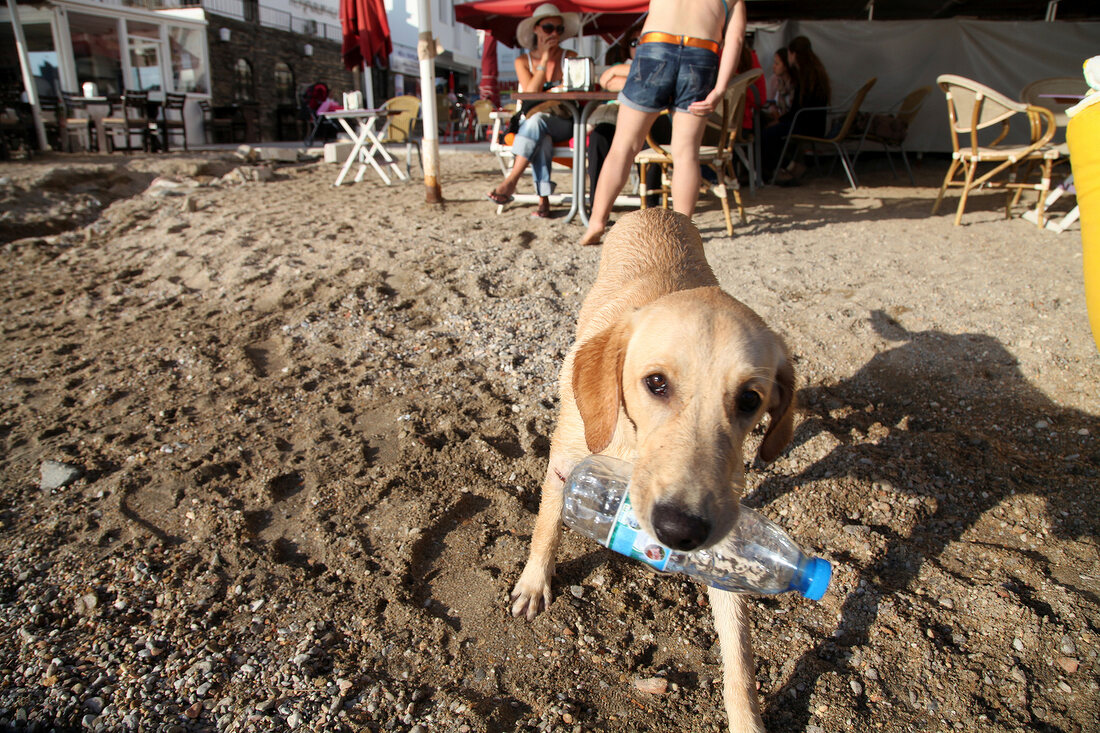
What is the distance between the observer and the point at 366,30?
387 inches

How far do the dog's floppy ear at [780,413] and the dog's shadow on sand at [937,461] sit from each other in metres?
0.63

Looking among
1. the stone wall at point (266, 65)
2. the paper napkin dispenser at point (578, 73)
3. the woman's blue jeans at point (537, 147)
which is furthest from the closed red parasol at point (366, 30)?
the stone wall at point (266, 65)

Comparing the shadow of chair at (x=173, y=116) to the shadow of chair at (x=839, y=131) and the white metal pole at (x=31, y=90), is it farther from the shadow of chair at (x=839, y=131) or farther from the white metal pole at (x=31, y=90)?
the shadow of chair at (x=839, y=131)

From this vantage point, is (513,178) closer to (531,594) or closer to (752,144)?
(752,144)

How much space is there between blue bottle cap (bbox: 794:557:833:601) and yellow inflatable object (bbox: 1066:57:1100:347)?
1679 mm

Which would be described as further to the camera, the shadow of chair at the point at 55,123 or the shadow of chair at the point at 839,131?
the shadow of chair at the point at 55,123

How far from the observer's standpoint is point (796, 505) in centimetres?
251

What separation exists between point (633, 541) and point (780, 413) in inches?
23.3

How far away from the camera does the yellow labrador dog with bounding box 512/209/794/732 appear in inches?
56.4

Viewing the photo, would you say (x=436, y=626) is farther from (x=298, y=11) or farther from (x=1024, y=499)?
(x=298, y=11)

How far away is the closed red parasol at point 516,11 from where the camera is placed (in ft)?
26.9

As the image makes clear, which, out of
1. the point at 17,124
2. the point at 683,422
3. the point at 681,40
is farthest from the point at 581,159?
the point at 17,124

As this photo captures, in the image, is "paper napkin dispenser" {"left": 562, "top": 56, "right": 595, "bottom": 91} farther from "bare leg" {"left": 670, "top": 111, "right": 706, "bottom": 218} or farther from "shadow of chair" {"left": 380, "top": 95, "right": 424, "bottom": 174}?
"shadow of chair" {"left": 380, "top": 95, "right": 424, "bottom": 174}

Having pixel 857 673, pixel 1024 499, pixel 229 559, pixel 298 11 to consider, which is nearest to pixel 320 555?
pixel 229 559
